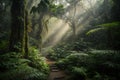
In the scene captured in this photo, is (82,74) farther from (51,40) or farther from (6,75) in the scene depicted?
(51,40)

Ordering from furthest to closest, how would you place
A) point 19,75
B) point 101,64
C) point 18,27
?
point 18,27, point 101,64, point 19,75

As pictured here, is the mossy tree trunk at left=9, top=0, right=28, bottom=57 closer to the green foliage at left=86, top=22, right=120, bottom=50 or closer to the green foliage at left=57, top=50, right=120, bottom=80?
the green foliage at left=57, top=50, right=120, bottom=80

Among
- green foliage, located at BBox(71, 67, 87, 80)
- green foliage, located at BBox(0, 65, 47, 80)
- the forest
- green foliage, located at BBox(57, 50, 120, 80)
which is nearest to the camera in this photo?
green foliage, located at BBox(0, 65, 47, 80)

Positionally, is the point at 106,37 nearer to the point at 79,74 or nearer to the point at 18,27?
the point at 79,74

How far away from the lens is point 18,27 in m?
8.82

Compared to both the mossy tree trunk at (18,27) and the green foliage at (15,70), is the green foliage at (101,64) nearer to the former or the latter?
the green foliage at (15,70)

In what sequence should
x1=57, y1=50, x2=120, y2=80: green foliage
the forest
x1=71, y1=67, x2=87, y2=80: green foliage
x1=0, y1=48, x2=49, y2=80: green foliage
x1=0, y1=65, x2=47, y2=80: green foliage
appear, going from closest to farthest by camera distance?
1. x1=0, y1=65, x2=47, y2=80: green foliage
2. x1=0, y1=48, x2=49, y2=80: green foliage
3. the forest
4. x1=57, y1=50, x2=120, y2=80: green foliage
5. x1=71, y1=67, x2=87, y2=80: green foliage

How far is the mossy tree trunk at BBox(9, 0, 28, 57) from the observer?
28.6ft

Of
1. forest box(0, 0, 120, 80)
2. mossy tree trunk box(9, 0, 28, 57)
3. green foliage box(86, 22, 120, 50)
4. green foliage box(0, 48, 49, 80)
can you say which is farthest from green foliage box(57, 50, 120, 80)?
mossy tree trunk box(9, 0, 28, 57)

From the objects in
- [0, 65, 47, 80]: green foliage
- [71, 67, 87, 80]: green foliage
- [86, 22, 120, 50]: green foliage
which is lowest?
[71, 67, 87, 80]: green foliage

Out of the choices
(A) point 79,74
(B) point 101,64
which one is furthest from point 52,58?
(B) point 101,64

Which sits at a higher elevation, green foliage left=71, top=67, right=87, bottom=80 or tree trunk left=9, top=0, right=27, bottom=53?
tree trunk left=9, top=0, right=27, bottom=53

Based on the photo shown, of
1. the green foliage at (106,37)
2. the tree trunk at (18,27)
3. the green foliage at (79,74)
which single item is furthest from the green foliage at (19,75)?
the green foliage at (106,37)

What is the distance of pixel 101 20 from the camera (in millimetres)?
16703
